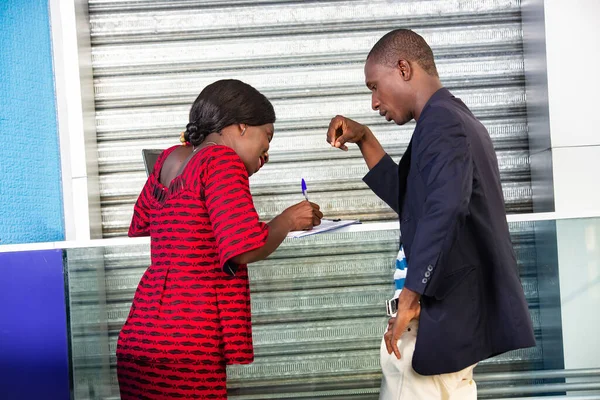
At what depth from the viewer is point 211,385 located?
268 centimetres

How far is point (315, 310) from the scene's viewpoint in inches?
142

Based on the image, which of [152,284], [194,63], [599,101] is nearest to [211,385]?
[152,284]

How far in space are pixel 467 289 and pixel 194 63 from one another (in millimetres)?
3053

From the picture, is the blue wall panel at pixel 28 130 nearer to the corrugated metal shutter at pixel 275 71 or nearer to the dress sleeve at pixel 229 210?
the corrugated metal shutter at pixel 275 71

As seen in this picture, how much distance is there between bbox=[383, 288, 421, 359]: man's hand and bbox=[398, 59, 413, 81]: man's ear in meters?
0.79

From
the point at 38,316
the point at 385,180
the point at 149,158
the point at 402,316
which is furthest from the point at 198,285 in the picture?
the point at 149,158

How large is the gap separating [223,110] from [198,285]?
632mm

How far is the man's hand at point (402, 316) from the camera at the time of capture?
2617 mm

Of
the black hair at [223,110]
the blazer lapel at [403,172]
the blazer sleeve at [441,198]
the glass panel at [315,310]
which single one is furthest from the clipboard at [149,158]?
the blazer sleeve at [441,198]

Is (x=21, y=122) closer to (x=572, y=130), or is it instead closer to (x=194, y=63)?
(x=194, y=63)

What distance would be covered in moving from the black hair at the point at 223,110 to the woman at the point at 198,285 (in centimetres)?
12

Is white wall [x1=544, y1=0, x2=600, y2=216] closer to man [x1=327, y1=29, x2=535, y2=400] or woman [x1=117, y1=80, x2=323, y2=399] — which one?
man [x1=327, y1=29, x2=535, y2=400]

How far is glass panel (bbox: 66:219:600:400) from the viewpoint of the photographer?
3.58 m

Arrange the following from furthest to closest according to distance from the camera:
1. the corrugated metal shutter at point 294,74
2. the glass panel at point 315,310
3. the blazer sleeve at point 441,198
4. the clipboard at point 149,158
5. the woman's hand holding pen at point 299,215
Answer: the corrugated metal shutter at point 294,74, the clipboard at point 149,158, the glass panel at point 315,310, the woman's hand holding pen at point 299,215, the blazer sleeve at point 441,198
